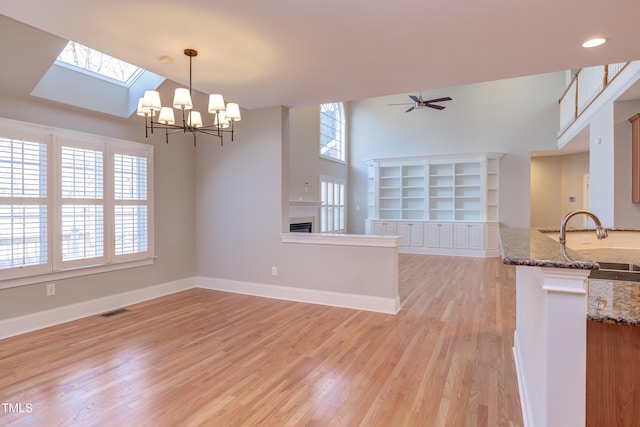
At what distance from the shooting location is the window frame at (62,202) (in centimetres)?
338

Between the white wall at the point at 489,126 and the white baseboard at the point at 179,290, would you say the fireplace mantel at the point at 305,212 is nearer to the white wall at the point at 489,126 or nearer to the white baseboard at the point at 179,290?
the white baseboard at the point at 179,290

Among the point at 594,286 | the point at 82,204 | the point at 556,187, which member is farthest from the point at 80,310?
the point at 556,187

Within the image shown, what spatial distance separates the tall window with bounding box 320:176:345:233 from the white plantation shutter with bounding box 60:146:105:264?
535 cm

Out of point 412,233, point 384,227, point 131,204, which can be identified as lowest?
point 412,233

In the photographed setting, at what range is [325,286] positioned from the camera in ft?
14.5

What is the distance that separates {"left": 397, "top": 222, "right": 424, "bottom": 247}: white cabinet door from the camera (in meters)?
9.01

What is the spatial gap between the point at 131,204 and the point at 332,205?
19.0ft

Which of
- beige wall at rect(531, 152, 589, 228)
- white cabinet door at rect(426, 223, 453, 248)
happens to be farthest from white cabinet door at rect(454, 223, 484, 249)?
beige wall at rect(531, 152, 589, 228)

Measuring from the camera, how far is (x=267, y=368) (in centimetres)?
265

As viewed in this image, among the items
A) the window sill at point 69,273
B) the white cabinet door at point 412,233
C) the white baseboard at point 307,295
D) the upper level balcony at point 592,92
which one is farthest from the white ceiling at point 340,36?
the white cabinet door at point 412,233

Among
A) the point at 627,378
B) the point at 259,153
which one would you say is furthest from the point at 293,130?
the point at 627,378

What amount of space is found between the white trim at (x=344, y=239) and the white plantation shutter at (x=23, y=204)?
8.74 ft

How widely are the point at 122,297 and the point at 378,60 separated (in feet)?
13.7

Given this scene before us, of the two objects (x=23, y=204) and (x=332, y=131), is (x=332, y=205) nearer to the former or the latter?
(x=332, y=131)
